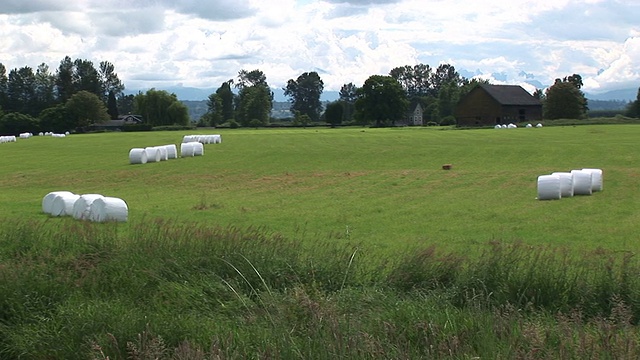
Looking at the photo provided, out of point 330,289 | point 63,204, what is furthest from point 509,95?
point 330,289

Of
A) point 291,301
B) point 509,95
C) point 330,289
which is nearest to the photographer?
point 291,301

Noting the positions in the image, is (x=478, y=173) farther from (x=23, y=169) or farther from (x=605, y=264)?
(x=23, y=169)

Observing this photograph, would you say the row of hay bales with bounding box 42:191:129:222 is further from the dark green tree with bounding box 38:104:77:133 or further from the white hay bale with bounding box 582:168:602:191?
the dark green tree with bounding box 38:104:77:133

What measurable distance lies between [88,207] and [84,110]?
15838 centimetres

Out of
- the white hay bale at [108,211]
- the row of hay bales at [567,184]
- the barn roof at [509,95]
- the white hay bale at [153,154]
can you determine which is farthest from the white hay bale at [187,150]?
the barn roof at [509,95]

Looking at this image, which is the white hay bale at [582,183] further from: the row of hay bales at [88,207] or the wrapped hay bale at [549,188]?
the row of hay bales at [88,207]

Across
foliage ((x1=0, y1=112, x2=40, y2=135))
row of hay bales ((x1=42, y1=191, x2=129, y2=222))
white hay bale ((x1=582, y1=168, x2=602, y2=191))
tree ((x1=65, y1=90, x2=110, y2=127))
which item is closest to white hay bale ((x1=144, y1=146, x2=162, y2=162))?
row of hay bales ((x1=42, y1=191, x2=129, y2=222))

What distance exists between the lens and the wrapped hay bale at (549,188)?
87.0ft

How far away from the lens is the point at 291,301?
1122cm

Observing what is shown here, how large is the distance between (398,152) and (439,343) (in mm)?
45486

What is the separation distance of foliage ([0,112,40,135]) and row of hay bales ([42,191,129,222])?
14061cm

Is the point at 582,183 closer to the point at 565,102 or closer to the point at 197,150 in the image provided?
the point at 197,150

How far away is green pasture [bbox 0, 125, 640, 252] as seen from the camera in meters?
19.7

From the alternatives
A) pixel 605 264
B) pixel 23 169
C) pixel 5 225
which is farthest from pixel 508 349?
pixel 23 169
